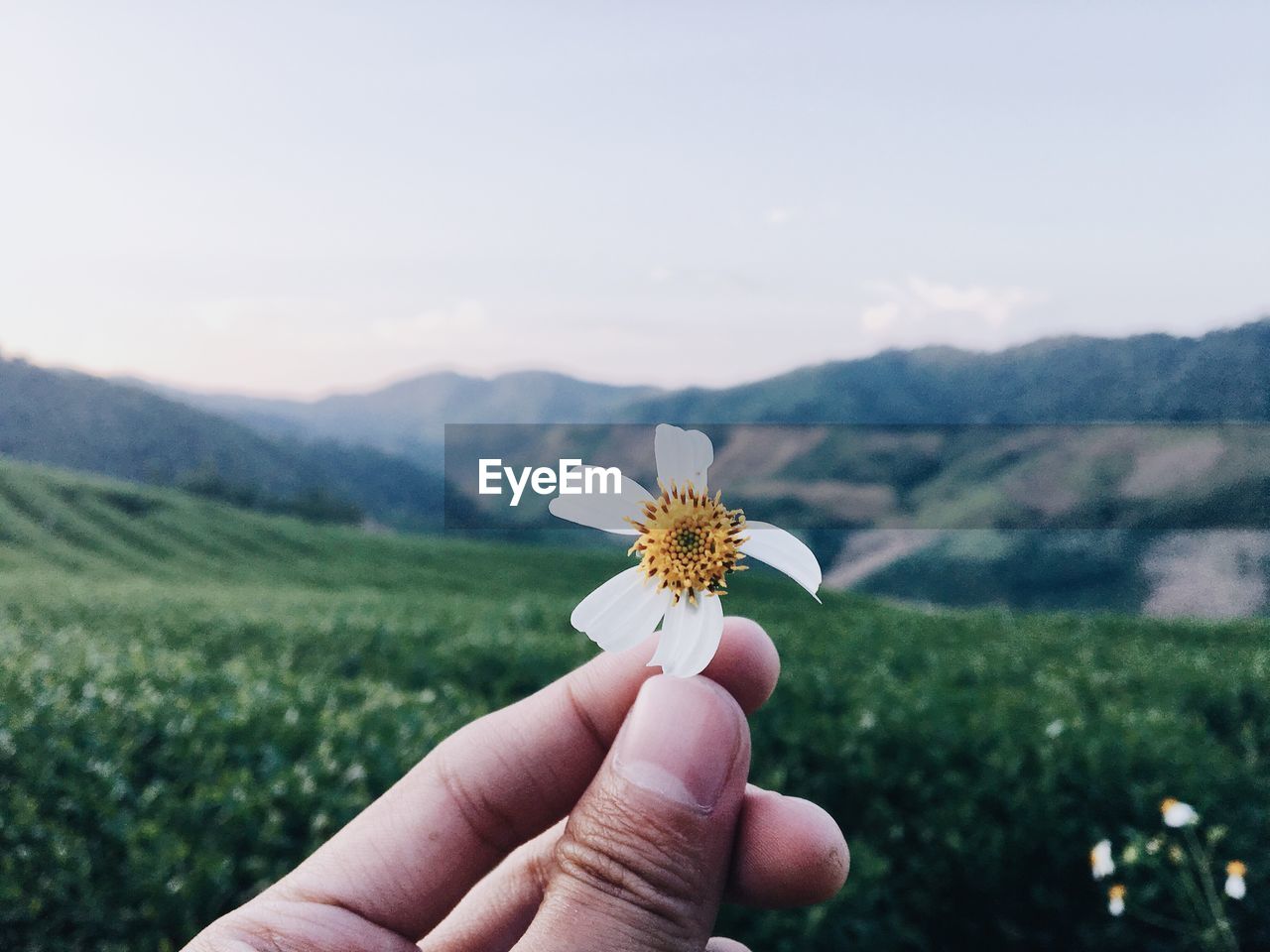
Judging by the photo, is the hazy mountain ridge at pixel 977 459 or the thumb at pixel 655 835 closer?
the thumb at pixel 655 835

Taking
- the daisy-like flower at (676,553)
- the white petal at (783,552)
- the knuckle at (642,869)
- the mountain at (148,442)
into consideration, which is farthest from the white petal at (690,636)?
the mountain at (148,442)

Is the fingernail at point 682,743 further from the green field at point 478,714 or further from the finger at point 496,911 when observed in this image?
the green field at point 478,714

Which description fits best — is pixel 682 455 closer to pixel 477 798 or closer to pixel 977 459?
pixel 477 798

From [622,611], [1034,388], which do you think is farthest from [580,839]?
→ [1034,388]

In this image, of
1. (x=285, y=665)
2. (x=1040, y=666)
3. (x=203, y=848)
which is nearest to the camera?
(x=203, y=848)

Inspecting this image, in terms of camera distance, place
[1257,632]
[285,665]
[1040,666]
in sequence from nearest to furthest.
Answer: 1. [285,665]
2. [1040,666]
3. [1257,632]

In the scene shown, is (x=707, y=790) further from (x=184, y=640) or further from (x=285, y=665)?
(x=184, y=640)

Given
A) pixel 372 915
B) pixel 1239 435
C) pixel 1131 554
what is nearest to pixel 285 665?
pixel 372 915
